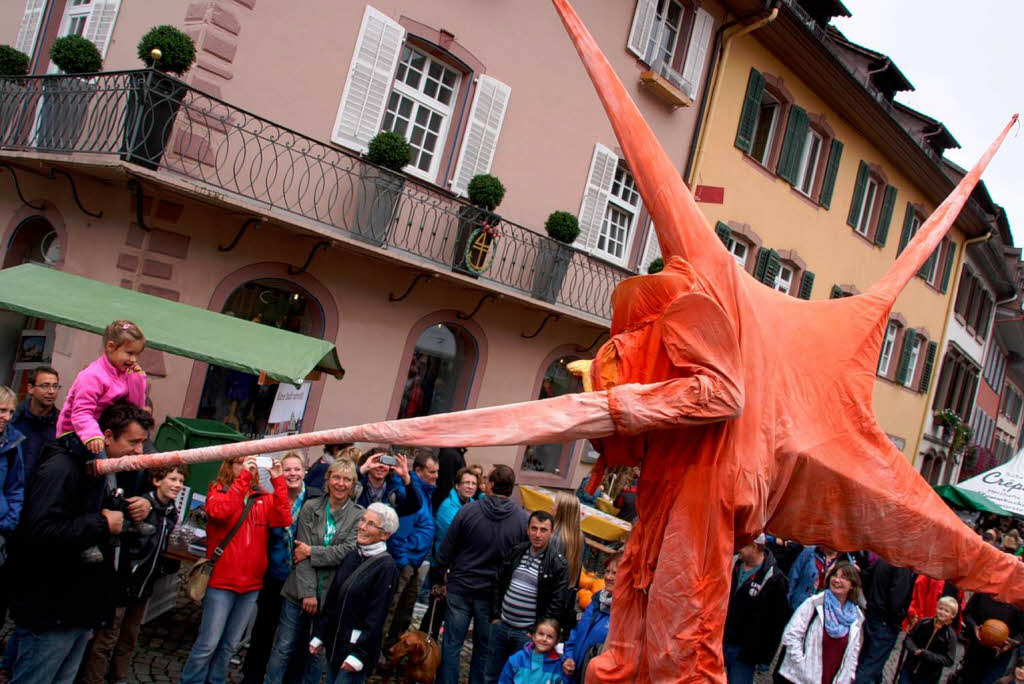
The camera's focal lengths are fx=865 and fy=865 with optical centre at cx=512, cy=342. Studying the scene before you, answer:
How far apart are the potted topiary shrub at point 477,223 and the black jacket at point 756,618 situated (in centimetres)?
640

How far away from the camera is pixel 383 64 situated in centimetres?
1135

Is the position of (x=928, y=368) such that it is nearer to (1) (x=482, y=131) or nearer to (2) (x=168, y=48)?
(1) (x=482, y=131)

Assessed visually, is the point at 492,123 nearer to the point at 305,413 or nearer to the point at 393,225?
the point at 393,225

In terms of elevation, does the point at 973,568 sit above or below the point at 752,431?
below

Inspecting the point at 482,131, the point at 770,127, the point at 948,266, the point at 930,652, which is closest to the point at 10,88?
the point at 482,131

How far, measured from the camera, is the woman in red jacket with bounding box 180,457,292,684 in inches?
217

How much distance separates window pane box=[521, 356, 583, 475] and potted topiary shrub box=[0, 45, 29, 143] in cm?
851

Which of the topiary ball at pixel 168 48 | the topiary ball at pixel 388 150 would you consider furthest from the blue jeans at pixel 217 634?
the topiary ball at pixel 388 150

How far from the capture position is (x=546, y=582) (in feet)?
19.3

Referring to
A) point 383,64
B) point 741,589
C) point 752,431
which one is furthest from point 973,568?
point 383,64

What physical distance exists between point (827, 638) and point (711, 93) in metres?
11.5

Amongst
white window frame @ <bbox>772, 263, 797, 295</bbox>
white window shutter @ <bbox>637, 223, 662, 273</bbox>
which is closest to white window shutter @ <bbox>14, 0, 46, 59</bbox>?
white window shutter @ <bbox>637, 223, 662, 273</bbox>

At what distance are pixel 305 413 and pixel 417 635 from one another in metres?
5.32

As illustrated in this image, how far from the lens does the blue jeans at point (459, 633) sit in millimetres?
6219
